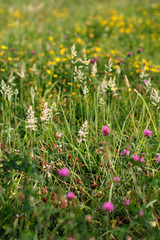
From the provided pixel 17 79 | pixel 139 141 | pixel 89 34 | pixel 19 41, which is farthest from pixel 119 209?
pixel 89 34

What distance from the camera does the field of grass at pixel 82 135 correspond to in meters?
1.37

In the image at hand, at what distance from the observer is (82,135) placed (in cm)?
189

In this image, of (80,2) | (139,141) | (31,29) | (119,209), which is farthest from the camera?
(80,2)

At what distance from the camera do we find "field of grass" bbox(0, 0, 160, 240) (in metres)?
1.37

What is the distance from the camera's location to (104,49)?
4004mm

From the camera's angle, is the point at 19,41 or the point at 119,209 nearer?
the point at 119,209

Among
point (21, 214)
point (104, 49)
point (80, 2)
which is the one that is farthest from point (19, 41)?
point (80, 2)

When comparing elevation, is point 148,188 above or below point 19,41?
below

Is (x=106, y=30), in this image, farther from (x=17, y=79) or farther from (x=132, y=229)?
(x=132, y=229)

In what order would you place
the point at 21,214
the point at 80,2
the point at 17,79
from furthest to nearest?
the point at 80,2, the point at 17,79, the point at 21,214

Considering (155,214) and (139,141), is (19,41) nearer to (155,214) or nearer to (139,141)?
(139,141)

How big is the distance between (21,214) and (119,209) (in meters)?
0.56

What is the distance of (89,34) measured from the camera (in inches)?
190

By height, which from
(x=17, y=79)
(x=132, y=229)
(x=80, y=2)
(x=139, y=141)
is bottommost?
(x=132, y=229)
